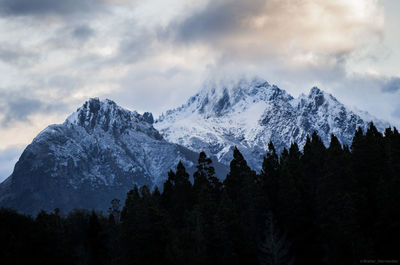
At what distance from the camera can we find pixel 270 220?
287 feet

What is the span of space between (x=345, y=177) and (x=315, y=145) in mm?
24388

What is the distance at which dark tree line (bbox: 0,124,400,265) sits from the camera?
80.9m

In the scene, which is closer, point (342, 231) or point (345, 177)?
point (342, 231)

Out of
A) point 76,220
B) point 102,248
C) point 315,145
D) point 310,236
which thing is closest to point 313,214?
point 310,236

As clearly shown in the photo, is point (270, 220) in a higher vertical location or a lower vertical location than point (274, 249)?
higher

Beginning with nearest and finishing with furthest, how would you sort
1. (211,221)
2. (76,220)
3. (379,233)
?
(379,233)
(211,221)
(76,220)

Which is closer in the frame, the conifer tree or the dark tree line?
the conifer tree

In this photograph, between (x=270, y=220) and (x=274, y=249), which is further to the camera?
(x=270, y=220)

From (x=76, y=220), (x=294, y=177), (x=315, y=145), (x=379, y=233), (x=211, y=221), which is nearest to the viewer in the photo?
(x=379, y=233)

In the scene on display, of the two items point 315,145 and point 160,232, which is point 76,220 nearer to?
point 160,232

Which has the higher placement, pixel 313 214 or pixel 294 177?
pixel 294 177

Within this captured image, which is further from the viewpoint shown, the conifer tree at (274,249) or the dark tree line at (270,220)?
the dark tree line at (270,220)

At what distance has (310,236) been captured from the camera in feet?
294

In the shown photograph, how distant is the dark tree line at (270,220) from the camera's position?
266 ft
